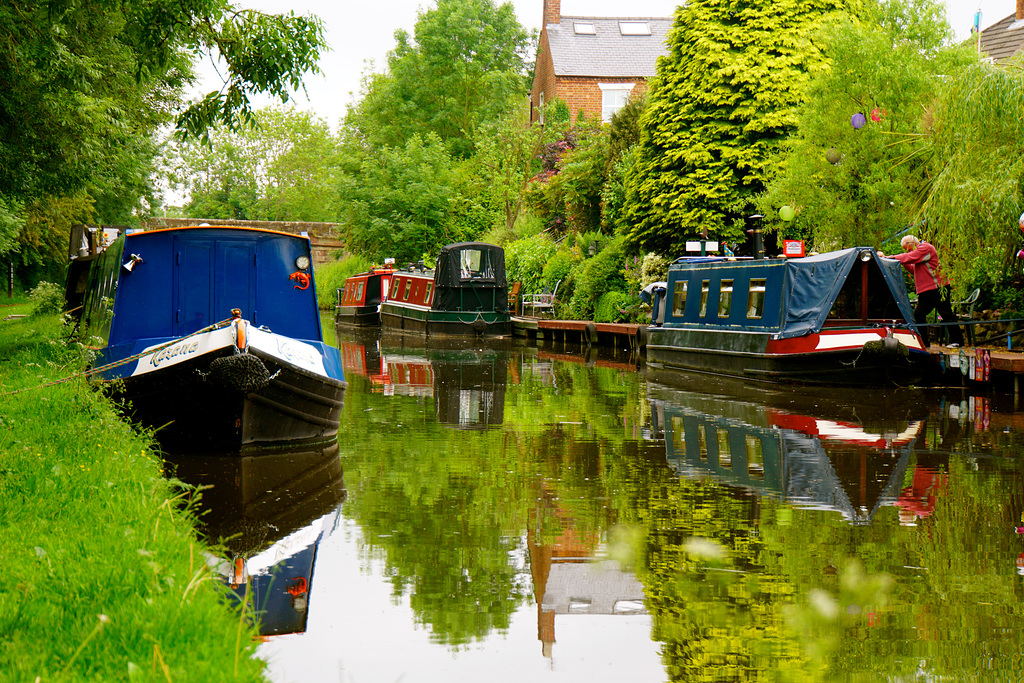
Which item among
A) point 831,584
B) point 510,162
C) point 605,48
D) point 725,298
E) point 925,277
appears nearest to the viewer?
point 831,584

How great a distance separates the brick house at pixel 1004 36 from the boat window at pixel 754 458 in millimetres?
22426

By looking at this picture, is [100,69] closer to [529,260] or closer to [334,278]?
[529,260]

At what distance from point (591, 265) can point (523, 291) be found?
782 centimetres

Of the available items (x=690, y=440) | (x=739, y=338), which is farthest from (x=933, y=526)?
(x=739, y=338)

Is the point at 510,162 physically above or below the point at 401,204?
above

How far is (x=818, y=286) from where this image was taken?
1563cm

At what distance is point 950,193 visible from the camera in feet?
46.6

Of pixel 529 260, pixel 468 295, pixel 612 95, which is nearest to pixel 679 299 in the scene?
pixel 468 295

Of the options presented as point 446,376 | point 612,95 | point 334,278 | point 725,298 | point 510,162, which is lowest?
point 446,376

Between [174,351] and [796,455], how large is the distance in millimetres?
5517

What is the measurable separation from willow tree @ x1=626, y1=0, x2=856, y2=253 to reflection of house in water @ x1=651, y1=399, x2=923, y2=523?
12528mm

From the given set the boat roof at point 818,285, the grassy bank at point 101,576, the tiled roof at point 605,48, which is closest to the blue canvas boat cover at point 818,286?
the boat roof at point 818,285

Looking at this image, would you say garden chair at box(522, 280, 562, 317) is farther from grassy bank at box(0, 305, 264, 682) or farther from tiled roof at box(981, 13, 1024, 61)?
grassy bank at box(0, 305, 264, 682)

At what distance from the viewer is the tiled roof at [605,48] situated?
48375 millimetres
